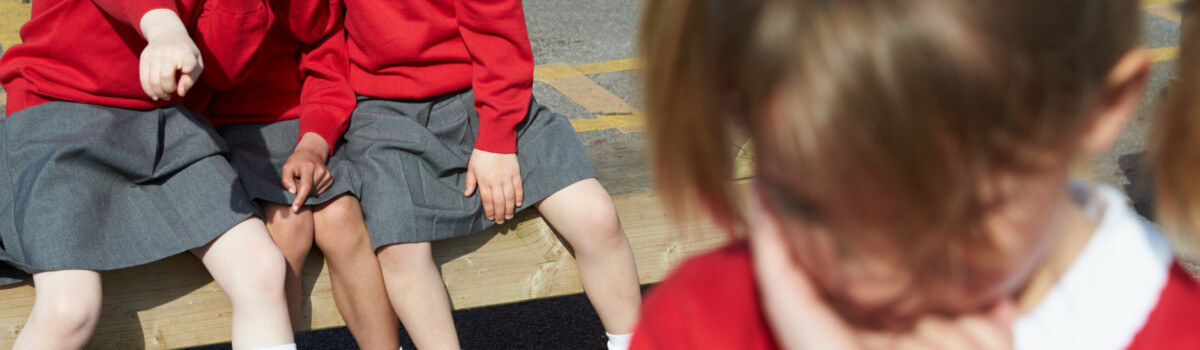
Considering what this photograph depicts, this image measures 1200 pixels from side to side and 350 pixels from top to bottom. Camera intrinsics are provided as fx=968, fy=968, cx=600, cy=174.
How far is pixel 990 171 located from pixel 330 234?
1.70 meters

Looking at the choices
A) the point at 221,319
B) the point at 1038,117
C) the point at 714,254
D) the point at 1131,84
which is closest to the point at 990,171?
the point at 1038,117

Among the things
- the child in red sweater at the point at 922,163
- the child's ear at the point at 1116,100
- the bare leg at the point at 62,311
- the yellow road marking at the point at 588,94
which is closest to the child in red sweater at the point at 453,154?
the bare leg at the point at 62,311

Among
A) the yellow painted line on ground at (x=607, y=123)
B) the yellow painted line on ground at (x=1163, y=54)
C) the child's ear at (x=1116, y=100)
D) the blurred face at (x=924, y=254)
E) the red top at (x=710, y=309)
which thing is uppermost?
the child's ear at (x=1116, y=100)

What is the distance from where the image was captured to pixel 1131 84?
0.66 m

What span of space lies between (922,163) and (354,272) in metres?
1.72

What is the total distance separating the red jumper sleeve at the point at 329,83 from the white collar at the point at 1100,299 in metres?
1.74

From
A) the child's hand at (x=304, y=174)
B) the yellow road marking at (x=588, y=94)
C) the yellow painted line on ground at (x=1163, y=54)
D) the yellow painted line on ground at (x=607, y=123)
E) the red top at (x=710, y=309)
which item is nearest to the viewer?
the red top at (x=710, y=309)

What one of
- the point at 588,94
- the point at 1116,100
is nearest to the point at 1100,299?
the point at 1116,100

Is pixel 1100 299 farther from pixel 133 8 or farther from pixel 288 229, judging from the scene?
pixel 133 8

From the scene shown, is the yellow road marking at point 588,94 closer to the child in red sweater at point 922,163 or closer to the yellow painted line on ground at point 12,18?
the yellow painted line on ground at point 12,18

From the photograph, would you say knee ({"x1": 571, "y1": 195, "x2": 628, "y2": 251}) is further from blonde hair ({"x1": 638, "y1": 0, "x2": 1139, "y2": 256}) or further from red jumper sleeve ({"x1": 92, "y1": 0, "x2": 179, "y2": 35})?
blonde hair ({"x1": 638, "y1": 0, "x2": 1139, "y2": 256})

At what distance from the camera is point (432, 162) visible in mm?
2197

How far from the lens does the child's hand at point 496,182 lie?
84.8 inches

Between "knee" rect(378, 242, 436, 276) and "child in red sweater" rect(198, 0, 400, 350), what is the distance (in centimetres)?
4
